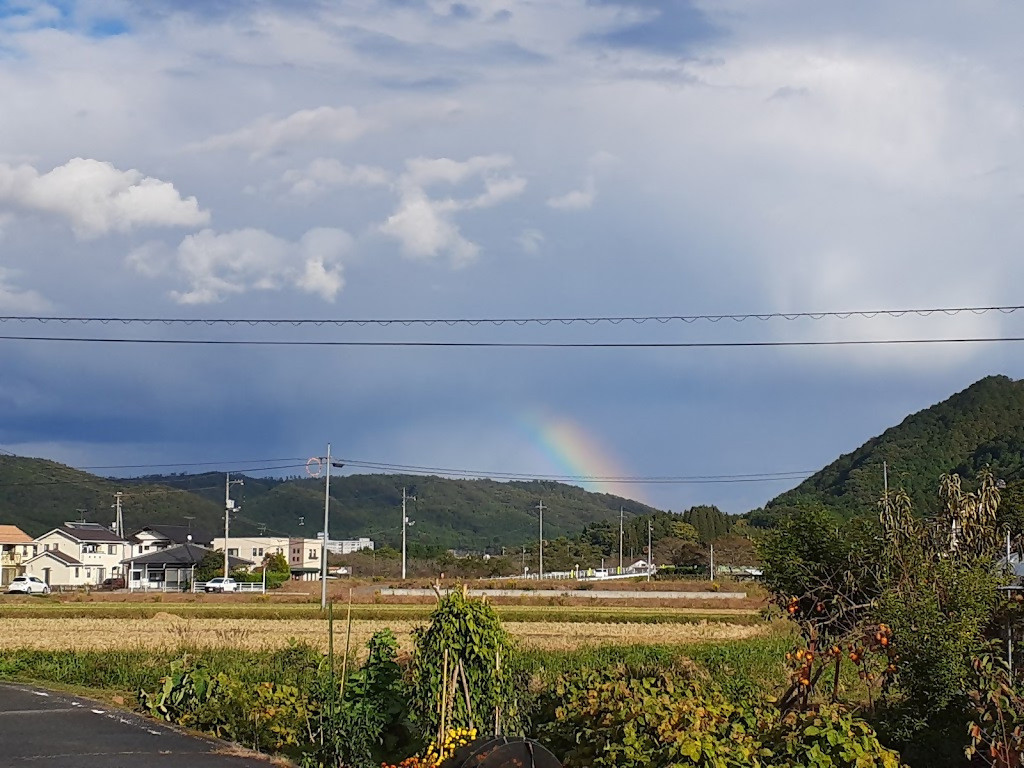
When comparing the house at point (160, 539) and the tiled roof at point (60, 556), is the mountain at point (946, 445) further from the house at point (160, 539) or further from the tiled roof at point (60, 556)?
the house at point (160, 539)

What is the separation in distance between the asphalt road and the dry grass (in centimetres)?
1002

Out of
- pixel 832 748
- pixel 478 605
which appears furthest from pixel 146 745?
Result: pixel 832 748

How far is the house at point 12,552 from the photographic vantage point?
101250 millimetres

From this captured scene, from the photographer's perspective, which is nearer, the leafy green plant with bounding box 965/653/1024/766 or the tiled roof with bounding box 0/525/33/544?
the leafy green plant with bounding box 965/653/1024/766

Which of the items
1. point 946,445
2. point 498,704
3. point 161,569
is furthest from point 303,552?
point 498,704

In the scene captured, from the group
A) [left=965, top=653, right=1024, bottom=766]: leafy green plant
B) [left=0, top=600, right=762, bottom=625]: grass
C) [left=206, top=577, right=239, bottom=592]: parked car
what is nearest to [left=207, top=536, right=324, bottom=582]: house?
[left=206, top=577, right=239, bottom=592]: parked car

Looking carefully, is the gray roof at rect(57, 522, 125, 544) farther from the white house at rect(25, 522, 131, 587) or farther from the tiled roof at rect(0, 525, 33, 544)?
the tiled roof at rect(0, 525, 33, 544)

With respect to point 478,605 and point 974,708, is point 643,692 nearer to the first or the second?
point 478,605

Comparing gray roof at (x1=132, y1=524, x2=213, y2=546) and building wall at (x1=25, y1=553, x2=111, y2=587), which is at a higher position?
gray roof at (x1=132, y1=524, x2=213, y2=546)

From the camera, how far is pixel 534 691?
12.4 m

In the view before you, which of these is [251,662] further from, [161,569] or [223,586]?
[161,569]

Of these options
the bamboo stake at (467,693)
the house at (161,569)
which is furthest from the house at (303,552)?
the bamboo stake at (467,693)

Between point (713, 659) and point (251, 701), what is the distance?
1357 cm

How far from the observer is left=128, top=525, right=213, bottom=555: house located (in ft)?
398
